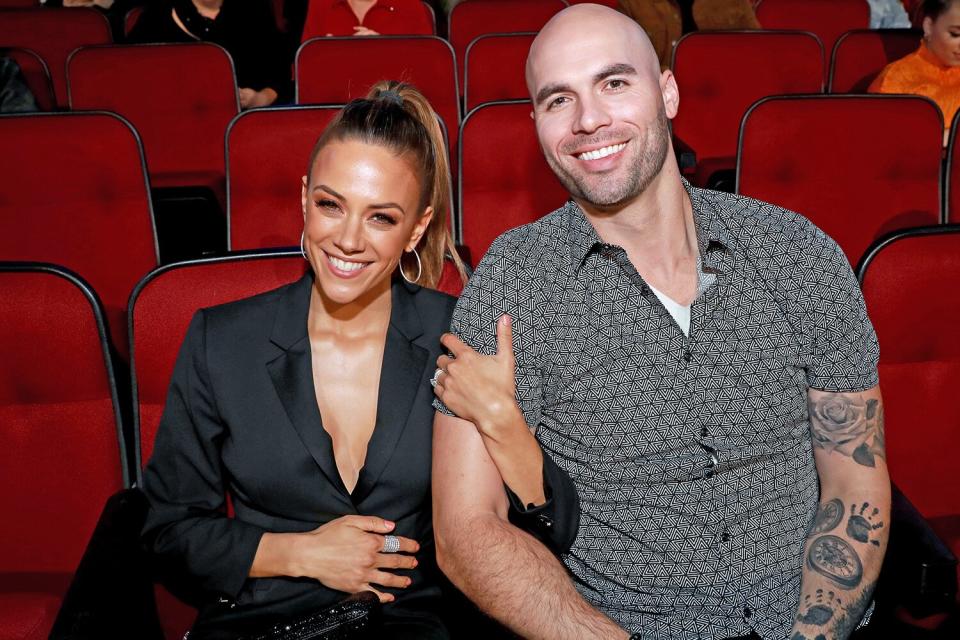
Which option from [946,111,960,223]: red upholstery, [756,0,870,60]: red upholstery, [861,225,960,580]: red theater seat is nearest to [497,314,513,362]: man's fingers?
[861,225,960,580]: red theater seat

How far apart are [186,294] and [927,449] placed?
1213 mm

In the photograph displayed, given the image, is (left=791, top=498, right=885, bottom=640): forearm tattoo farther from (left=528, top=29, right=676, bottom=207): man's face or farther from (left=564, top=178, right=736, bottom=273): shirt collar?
(left=528, top=29, right=676, bottom=207): man's face

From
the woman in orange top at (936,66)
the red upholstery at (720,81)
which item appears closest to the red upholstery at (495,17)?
the red upholstery at (720,81)

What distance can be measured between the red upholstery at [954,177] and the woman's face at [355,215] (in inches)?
57.3

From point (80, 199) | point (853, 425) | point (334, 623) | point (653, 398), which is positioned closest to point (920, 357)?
point (853, 425)

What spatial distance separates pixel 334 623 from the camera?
108 cm

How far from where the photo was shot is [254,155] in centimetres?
188

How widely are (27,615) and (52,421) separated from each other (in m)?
0.28

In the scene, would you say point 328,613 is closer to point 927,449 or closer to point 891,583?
point 891,583

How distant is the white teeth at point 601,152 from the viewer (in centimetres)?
121

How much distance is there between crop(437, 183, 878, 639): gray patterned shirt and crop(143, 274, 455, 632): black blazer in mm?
188

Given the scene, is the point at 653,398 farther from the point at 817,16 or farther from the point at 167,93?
the point at 817,16

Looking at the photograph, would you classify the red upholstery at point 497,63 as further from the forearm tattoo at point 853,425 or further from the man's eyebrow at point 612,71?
the forearm tattoo at point 853,425

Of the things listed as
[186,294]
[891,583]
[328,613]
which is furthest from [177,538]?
[891,583]
